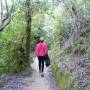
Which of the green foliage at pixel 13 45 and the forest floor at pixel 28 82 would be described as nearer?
the forest floor at pixel 28 82

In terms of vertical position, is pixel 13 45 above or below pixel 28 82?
above

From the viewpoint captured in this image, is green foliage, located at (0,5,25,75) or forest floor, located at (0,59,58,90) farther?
green foliage, located at (0,5,25,75)

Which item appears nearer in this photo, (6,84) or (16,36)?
(6,84)

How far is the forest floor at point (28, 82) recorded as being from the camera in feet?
A: 38.3

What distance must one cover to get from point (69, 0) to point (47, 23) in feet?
46.8

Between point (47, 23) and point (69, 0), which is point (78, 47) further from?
point (47, 23)

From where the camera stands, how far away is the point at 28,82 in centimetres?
1283

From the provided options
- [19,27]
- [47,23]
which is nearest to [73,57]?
[19,27]

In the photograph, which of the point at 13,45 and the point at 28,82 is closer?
the point at 28,82

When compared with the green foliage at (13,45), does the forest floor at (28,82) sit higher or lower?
lower

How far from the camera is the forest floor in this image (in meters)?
11.7

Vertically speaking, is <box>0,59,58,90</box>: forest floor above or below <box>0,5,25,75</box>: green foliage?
below

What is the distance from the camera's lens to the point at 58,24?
18.0 meters

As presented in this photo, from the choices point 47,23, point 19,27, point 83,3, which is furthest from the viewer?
point 47,23
